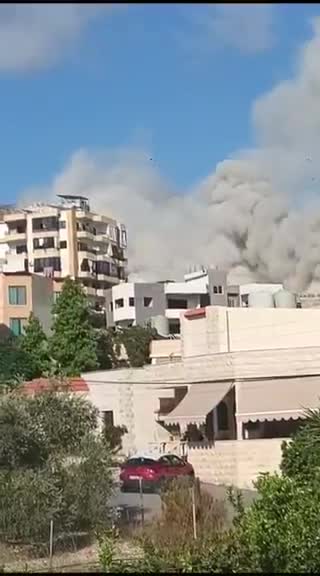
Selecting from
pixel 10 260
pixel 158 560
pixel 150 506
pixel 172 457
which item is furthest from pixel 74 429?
pixel 10 260

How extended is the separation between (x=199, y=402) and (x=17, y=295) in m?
31.7

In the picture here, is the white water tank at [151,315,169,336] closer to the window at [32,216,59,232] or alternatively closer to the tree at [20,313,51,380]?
the tree at [20,313,51,380]

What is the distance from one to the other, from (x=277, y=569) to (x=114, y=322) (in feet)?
205

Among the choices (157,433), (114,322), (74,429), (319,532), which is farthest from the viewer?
(114,322)

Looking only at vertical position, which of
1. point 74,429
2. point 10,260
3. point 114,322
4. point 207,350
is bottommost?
point 74,429

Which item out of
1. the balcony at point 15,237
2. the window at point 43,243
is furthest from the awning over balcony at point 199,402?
the balcony at point 15,237

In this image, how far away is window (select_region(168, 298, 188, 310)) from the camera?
71.9 metres

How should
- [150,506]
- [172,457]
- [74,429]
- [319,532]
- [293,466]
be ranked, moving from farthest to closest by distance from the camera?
1. [172,457]
2. [293,466]
3. [150,506]
4. [74,429]
5. [319,532]

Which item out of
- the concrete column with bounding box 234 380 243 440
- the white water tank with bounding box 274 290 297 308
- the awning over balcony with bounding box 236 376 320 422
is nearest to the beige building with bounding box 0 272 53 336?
the white water tank with bounding box 274 290 297 308

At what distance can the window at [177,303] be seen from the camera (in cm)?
7188

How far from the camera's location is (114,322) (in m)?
71.9

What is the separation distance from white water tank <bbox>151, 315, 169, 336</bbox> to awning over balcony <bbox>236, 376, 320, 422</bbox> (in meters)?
30.0

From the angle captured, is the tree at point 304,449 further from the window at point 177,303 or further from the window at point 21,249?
the window at point 21,249

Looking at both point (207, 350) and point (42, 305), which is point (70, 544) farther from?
point (42, 305)
